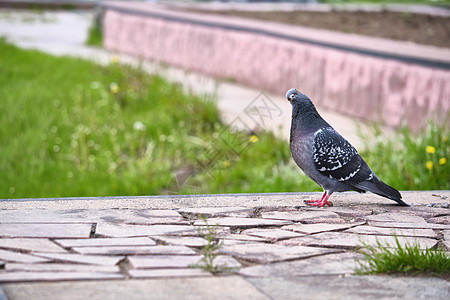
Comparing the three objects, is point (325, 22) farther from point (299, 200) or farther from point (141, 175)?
point (299, 200)

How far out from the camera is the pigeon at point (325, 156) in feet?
12.5

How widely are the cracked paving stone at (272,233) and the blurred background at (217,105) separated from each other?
1.97m

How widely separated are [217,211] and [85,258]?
1001 millimetres

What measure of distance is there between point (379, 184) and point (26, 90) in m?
5.63

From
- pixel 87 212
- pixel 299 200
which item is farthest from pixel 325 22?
pixel 87 212

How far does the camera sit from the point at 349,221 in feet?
12.2

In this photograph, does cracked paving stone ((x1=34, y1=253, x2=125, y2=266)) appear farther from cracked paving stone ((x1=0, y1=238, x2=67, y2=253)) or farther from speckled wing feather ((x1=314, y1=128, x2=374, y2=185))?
speckled wing feather ((x1=314, y1=128, x2=374, y2=185))

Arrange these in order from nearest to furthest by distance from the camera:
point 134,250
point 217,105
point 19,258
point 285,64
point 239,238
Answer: point 19,258, point 134,250, point 239,238, point 217,105, point 285,64

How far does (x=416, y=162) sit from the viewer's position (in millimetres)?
5406

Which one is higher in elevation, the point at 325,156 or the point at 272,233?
the point at 325,156

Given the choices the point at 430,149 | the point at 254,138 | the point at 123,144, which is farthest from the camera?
the point at 123,144

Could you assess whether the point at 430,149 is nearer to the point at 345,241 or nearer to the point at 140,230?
the point at 345,241

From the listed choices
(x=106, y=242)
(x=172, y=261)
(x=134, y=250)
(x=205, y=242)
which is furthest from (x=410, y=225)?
(x=106, y=242)

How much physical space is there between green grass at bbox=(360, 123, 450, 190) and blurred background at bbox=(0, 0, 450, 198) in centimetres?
1
